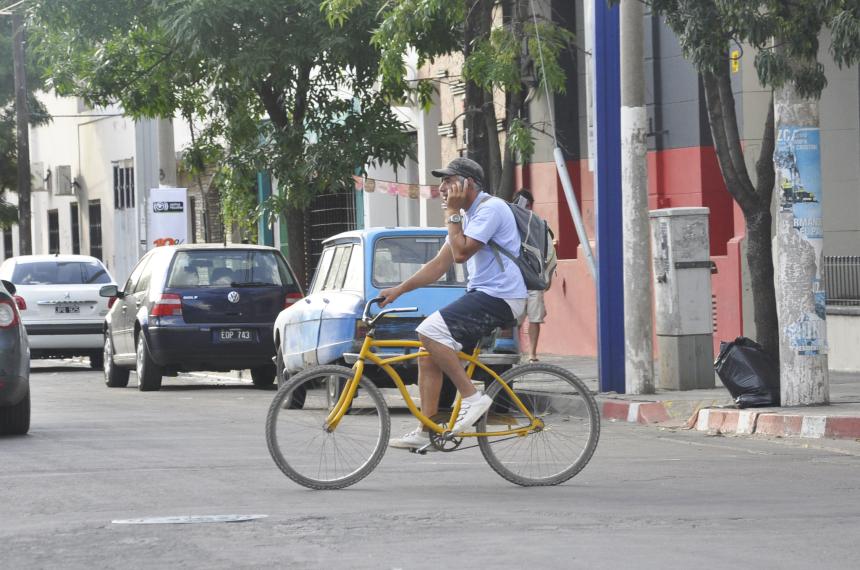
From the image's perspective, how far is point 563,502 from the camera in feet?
27.9

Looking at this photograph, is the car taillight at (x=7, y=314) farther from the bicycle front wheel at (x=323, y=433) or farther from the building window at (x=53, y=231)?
the building window at (x=53, y=231)

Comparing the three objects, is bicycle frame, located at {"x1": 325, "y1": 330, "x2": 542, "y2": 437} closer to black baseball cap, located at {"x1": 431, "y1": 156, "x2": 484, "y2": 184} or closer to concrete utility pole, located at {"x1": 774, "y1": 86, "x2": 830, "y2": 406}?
black baseball cap, located at {"x1": 431, "y1": 156, "x2": 484, "y2": 184}

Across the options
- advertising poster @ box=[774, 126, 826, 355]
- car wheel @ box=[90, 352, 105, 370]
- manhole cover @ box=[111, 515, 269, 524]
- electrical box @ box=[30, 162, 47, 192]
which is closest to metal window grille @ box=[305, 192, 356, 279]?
car wheel @ box=[90, 352, 105, 370]

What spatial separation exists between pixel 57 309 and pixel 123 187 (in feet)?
63.3

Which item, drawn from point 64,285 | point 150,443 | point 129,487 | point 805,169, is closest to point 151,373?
point 64,285

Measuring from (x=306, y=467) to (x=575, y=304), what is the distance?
12839 millimetres

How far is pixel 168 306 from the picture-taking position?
18.5 meters

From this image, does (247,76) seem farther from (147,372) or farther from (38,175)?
(38,175)

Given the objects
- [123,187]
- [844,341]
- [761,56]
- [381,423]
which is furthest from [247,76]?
[123,187]

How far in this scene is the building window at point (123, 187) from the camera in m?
41.9

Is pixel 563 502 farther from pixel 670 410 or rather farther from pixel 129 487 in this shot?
pixel 670 410

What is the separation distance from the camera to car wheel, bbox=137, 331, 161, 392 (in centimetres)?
1881

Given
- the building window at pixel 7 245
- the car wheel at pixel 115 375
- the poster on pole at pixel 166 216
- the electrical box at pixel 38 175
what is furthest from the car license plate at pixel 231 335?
the building window at pixel 7 245

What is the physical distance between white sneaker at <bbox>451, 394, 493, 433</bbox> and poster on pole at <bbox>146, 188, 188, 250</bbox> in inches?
716
